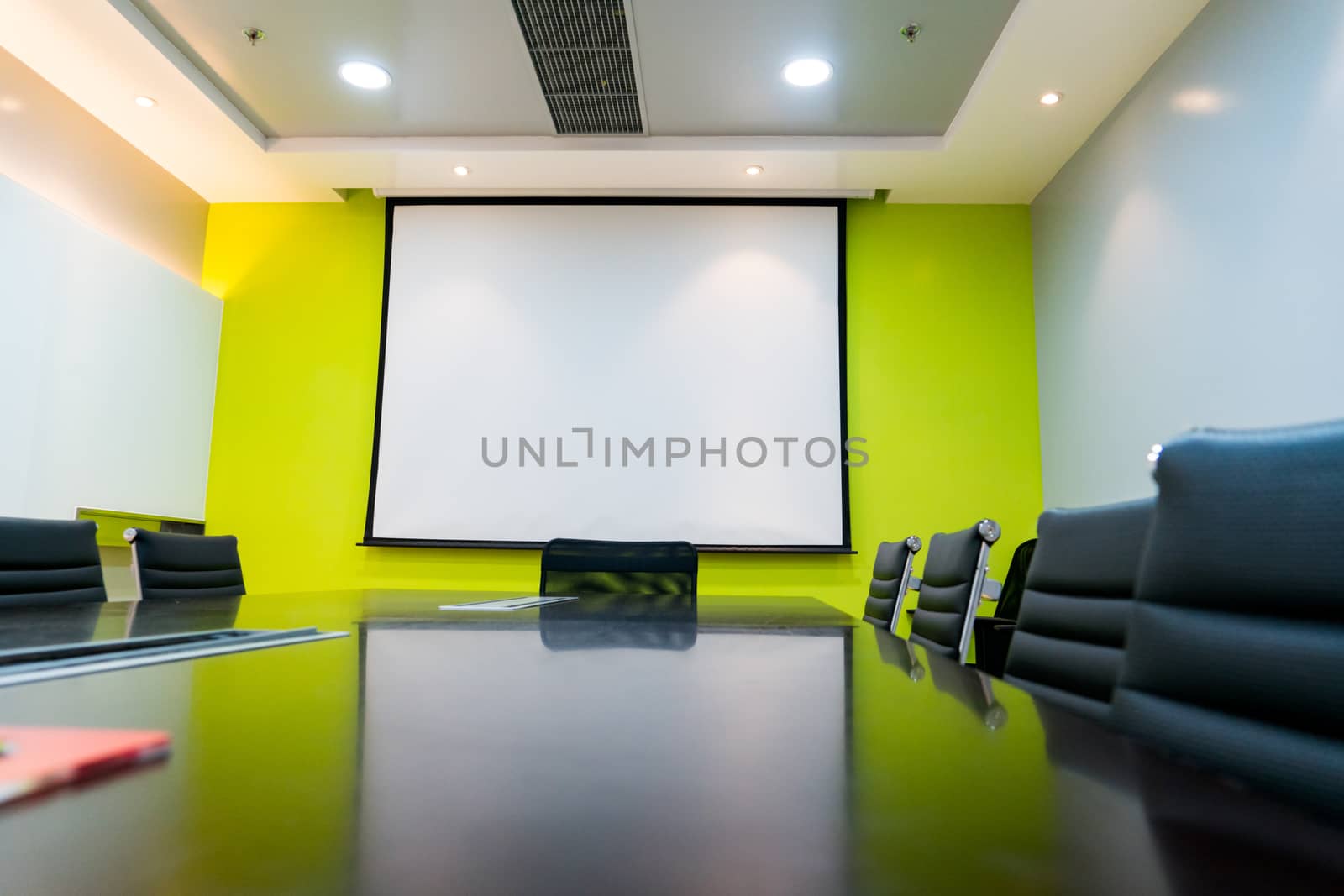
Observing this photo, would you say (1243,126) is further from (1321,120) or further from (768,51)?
(768,51)

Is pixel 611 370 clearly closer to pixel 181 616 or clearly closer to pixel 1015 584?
pixel 1015 584

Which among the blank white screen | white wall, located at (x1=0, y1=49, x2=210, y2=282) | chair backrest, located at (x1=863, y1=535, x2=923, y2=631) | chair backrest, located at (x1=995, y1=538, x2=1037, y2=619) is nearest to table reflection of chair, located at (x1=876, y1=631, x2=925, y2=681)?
chair backrest, located at (x1=863, y1=535, x2=923, y2=631)

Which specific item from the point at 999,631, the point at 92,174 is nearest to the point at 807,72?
the point at 999,631

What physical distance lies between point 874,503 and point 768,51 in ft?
9.01

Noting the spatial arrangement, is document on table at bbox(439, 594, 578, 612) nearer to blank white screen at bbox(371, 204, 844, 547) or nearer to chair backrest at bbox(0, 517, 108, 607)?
chair backrest at bbox(0, 517, 108, 607)

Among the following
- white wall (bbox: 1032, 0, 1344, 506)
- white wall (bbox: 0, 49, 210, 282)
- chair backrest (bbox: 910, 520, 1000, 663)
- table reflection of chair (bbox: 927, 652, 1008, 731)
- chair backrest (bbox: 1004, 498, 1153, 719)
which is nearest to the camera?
table reflection of chair (bbox: 927, 652, 1008, 731)

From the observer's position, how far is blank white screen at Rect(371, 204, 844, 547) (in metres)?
Answer: 5.00

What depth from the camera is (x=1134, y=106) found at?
155 inches

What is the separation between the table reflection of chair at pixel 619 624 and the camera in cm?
118

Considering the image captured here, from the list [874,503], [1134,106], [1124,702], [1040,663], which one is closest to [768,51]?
[1134,106]

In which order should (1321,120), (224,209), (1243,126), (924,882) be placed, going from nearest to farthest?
1. (924,882)
2. (1321,120)
3. (1243,126)
4. (224,209)

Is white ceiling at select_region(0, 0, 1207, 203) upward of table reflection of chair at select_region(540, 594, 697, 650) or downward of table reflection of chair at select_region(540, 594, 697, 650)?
upward

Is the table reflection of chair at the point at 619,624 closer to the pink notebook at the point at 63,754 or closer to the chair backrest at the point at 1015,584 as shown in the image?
the pink notebook at the point at 63,754

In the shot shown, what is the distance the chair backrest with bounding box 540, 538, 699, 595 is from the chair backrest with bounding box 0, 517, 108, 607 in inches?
58.0
